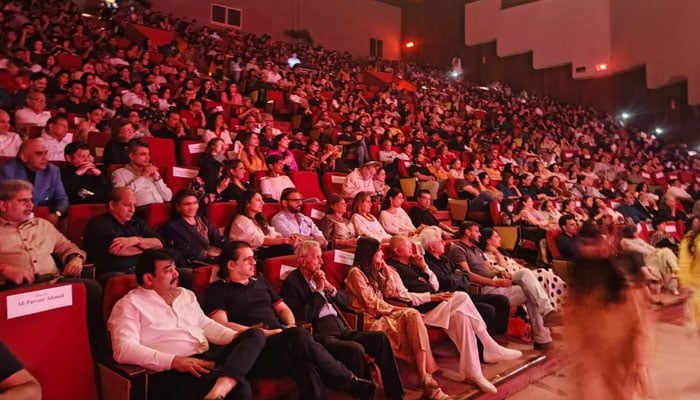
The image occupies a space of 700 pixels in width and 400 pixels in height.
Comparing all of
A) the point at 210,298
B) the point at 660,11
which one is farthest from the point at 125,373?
the point at 660,11

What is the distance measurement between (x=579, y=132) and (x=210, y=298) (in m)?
10.4

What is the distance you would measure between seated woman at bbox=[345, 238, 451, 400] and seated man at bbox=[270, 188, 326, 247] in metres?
0.68

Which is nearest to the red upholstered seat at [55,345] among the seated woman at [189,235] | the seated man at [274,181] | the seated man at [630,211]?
the seated woman at [189,235]

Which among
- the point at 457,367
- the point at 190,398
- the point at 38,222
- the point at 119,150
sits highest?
the point at 119,150

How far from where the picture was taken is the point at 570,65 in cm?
1222

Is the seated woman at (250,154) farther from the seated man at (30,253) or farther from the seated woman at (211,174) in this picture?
the seated man at (30,253)

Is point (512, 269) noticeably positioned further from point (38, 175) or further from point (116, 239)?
point (38, 175)

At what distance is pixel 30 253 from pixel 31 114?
223cm

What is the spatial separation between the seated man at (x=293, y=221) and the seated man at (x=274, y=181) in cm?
41

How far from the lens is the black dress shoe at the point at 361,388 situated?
194cm

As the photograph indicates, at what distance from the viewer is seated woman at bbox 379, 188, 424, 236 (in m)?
4.18

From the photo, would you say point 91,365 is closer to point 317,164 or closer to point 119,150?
point 119,150

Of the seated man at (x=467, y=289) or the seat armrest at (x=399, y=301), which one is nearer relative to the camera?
the seat armrest at (x=399, y=301)

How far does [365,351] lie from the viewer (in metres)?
2.26
